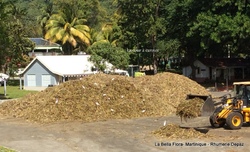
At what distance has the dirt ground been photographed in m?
16.0

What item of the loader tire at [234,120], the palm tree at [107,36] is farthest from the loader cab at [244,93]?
the palm tree at [107,36]

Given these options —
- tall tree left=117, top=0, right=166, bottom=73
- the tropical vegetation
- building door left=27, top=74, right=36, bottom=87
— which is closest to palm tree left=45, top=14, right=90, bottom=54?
the tropical vegetation

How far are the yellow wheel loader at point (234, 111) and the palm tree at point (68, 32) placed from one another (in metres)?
49.4

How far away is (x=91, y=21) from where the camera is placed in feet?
317

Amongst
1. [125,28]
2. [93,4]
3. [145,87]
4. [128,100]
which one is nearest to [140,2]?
[125,28]

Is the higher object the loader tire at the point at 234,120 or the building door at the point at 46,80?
the building door at the point at 46,80

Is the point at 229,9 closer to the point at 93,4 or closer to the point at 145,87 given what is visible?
the point at 145,87

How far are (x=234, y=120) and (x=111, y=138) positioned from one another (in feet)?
17.5

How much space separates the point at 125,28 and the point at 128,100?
34301 mm

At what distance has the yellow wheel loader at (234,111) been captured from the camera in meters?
19.4

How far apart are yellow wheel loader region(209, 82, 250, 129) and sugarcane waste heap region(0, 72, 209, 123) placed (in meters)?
6.64

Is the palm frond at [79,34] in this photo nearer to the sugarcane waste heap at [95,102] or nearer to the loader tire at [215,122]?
the sugarcane waste heap at [95,102]

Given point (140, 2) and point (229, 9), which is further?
point (140, 2)

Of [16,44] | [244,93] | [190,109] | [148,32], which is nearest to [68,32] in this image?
[16,44]
